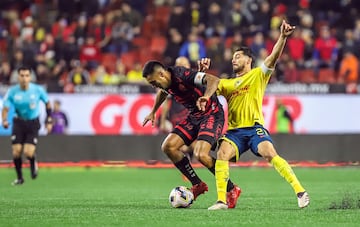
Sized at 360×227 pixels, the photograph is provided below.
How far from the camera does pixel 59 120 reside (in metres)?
26.4

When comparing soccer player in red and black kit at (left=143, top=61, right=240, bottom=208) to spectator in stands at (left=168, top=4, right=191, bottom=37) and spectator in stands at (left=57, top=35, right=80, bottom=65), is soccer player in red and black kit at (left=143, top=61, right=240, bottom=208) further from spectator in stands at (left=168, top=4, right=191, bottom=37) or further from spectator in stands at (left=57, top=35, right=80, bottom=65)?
spectator in stands at (left=168, top=4, right=191, bottom=37)

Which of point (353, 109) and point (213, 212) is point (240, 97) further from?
point (353, 109)

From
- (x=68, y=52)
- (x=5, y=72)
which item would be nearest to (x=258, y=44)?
(x=68, y=52)

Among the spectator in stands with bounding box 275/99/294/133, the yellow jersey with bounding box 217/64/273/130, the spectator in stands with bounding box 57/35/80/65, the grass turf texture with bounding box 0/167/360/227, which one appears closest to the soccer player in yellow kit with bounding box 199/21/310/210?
the yellow jersey with bounding box 217/64/273/130

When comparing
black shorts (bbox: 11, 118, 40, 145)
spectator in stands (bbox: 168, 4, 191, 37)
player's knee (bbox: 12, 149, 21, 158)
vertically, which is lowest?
player's knee (bbox: 12, 149, 21, 158)

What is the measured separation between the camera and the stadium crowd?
28.0 m

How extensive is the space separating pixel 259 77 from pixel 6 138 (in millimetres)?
13199

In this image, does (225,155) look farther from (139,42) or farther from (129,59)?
(139,42)

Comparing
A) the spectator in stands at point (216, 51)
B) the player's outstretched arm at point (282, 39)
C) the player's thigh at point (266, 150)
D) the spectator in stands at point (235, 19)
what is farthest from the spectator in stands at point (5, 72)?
the player's outstretched arm at point (282, 39)

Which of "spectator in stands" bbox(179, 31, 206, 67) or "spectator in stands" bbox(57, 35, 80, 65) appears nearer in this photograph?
"spectator in stands" bbox(179, 31, 206, 67)

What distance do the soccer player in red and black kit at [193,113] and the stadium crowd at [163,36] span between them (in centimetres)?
1319

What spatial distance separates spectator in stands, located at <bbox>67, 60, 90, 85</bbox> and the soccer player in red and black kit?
13337 millimetres

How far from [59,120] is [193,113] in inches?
512

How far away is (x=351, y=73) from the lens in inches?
1101
